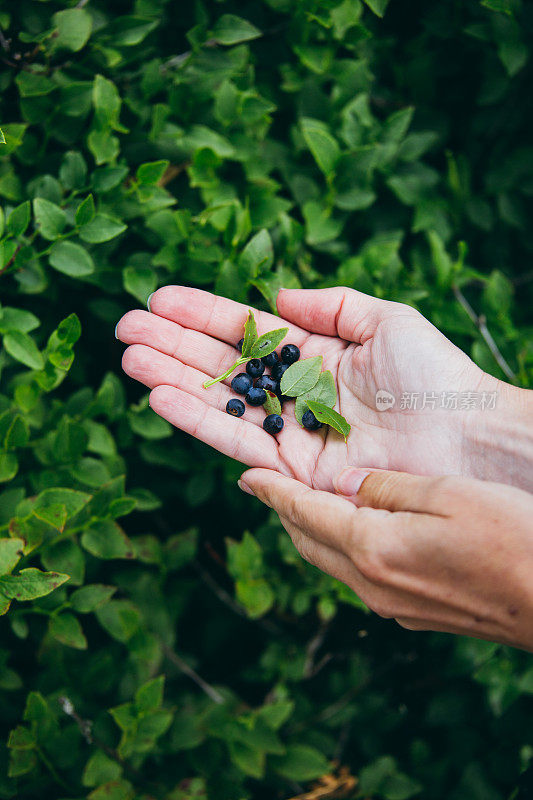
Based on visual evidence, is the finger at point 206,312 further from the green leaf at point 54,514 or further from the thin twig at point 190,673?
the thin twig at point 190,673

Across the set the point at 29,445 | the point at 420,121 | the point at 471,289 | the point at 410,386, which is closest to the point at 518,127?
the point at 420,121

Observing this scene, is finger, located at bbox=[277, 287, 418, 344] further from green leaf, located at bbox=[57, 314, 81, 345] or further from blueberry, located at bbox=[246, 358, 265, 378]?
green leaf, located at bbox=[57, 314, 81, 345]

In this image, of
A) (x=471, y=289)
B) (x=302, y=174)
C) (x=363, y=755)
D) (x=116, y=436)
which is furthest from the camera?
(x=471, y=289)

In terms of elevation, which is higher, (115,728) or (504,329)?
(504,329)

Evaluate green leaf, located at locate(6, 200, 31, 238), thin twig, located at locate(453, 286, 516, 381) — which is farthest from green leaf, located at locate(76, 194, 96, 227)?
thin twig, located at locate(453, 286, 516, 381)

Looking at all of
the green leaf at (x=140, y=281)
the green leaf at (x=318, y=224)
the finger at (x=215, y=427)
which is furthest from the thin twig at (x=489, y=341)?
the green leaf at (x=140, y=281)

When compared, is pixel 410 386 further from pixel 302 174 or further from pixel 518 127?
pixel 518 127

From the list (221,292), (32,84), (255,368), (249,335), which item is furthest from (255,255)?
(32,84)
